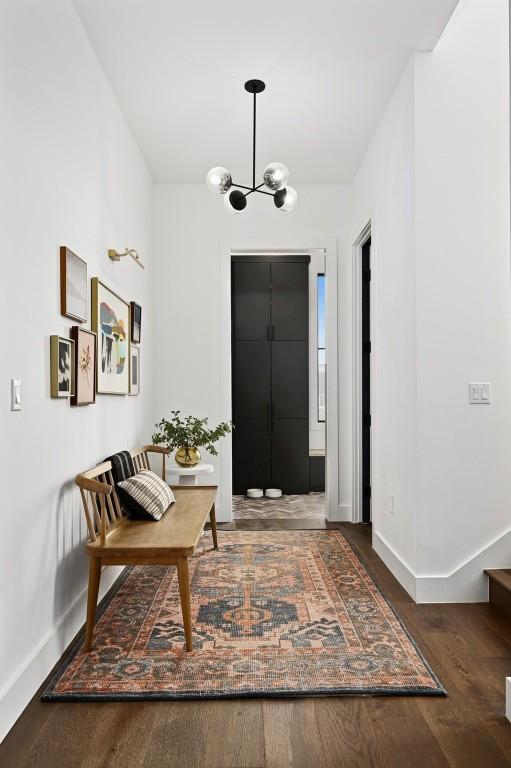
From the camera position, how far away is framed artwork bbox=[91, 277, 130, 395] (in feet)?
9.94

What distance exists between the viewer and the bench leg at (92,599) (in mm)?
2396

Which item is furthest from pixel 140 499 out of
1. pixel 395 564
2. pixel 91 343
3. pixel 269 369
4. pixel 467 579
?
pixel 269 369

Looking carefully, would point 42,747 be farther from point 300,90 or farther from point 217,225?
point 217,225

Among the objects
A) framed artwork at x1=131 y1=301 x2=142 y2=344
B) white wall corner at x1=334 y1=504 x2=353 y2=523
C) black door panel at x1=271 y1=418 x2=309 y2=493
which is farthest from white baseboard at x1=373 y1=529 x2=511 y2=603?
black door panel at x1=271 y1=418 x2=309 y2=493

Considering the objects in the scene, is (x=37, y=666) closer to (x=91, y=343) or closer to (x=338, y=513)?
(x=91, y=343)

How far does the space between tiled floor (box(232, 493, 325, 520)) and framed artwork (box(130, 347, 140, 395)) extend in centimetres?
167

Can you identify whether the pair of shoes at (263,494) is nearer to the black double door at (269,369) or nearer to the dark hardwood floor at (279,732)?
the black double door at (269,369)

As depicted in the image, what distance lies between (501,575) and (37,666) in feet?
6.85

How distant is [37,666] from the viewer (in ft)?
6.96

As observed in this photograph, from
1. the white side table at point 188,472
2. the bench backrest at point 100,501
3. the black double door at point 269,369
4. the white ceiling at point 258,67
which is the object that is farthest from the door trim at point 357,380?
the bench backrest at point 100,501

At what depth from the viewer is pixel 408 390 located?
10.3 feet

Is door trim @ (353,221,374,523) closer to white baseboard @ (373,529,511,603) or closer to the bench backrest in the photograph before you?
Result: white baseboard @ (373,529,511,603)

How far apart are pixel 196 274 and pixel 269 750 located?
3.84m

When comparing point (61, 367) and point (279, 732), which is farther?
point (61, 367)
